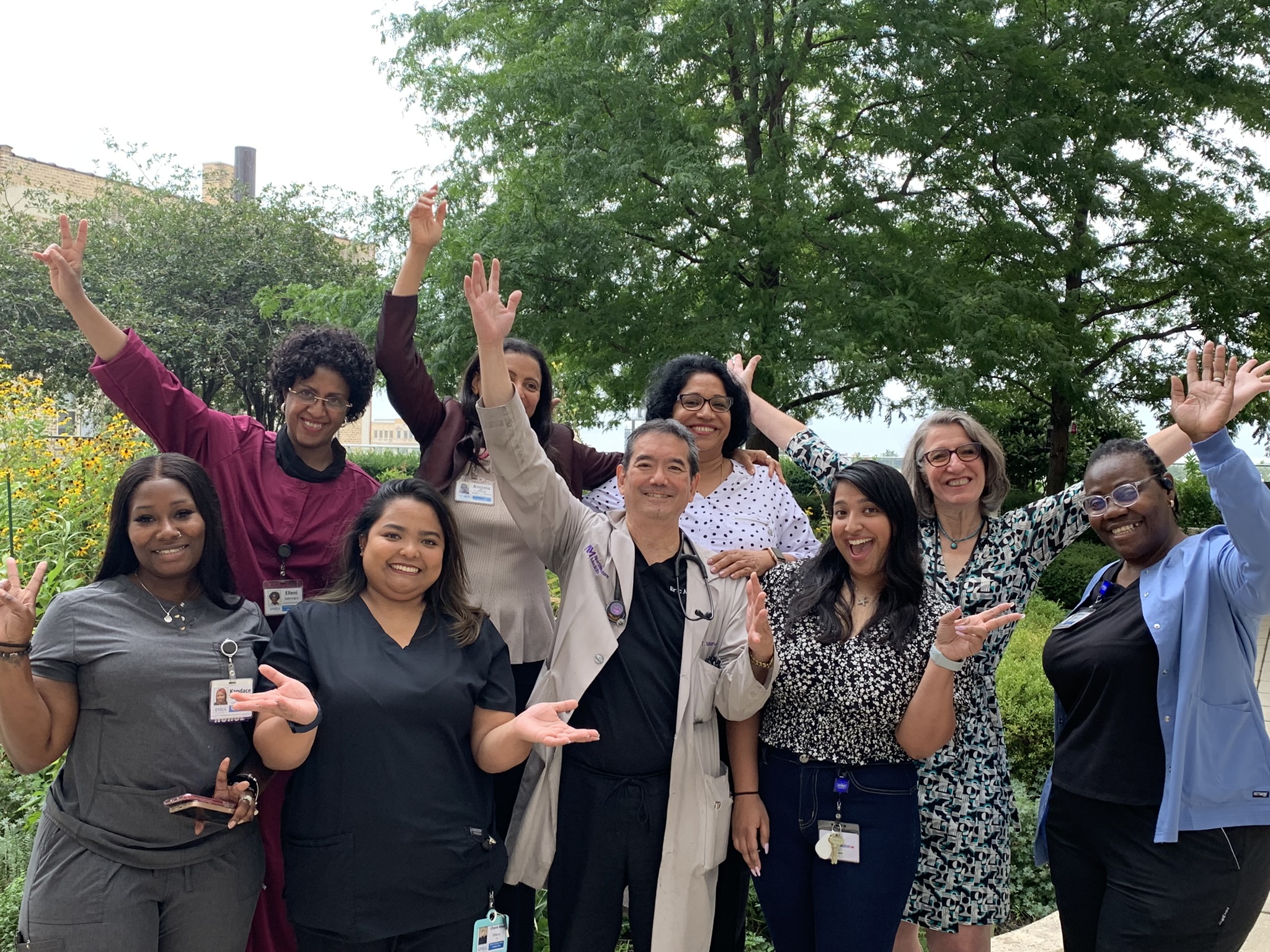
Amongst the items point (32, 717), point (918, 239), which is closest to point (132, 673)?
point (32, 717)

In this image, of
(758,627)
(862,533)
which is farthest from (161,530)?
(862,533)

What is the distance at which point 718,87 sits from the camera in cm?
970

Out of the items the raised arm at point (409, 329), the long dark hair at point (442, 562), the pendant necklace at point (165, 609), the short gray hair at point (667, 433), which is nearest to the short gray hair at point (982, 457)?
the short gray hair at point (667, 433)

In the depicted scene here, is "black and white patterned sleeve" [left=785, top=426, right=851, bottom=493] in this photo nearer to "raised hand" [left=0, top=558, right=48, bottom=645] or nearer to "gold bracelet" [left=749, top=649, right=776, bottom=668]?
"gold bracelet" [left=749, top=649, right=776, bottom=668]

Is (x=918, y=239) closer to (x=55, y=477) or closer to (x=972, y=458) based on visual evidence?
(x=972, y=458)

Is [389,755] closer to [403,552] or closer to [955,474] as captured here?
[403,552]

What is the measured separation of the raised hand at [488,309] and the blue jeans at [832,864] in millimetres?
1516

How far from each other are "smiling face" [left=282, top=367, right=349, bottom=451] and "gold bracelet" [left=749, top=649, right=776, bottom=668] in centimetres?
157

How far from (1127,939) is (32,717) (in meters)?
2.91

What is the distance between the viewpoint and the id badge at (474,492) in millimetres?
3170

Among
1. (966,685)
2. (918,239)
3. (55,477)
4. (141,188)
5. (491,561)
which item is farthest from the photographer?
(141,188)

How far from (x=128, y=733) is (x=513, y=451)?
1250mm

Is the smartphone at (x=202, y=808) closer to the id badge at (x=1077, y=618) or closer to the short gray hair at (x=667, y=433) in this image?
the short gray hair at (x=667, y=433)

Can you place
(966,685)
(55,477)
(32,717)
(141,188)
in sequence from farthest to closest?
(141,188)
(55,477)
(966,685)
(32,717)
